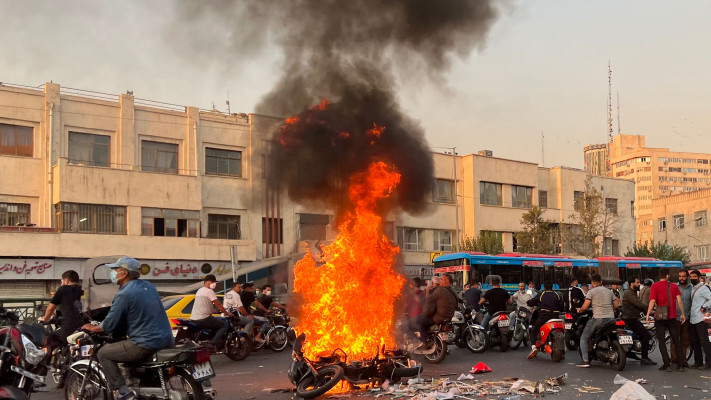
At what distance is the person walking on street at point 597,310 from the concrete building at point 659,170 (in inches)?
6066

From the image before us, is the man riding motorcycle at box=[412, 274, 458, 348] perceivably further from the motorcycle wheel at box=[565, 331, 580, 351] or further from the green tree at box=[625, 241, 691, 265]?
the green tree at box=[625, 241, 691, 265]

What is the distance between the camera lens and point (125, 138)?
108 ft

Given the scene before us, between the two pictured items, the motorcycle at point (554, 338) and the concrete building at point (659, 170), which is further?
the concrete building at point (659, 170)

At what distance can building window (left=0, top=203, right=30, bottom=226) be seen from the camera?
30.1 meters

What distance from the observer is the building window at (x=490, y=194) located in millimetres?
46188

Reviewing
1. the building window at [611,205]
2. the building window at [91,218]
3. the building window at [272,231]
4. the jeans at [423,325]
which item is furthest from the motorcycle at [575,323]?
the building window at [611,205]

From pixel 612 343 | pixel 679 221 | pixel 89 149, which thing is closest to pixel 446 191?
pixel 89 149

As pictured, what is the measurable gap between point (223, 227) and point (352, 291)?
87.9 feet

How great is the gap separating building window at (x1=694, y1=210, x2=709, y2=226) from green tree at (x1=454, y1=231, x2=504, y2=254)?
2952 centimetres

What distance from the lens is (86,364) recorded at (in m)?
7.28

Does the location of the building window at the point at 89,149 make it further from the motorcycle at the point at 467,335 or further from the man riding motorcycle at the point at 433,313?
the man riding motorcycle at the point at 433,313

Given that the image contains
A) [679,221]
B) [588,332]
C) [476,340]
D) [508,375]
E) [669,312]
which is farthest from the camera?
[679,221]

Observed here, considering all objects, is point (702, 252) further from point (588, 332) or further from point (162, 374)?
point (162, 374)

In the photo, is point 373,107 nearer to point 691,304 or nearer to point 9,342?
point 691,304
